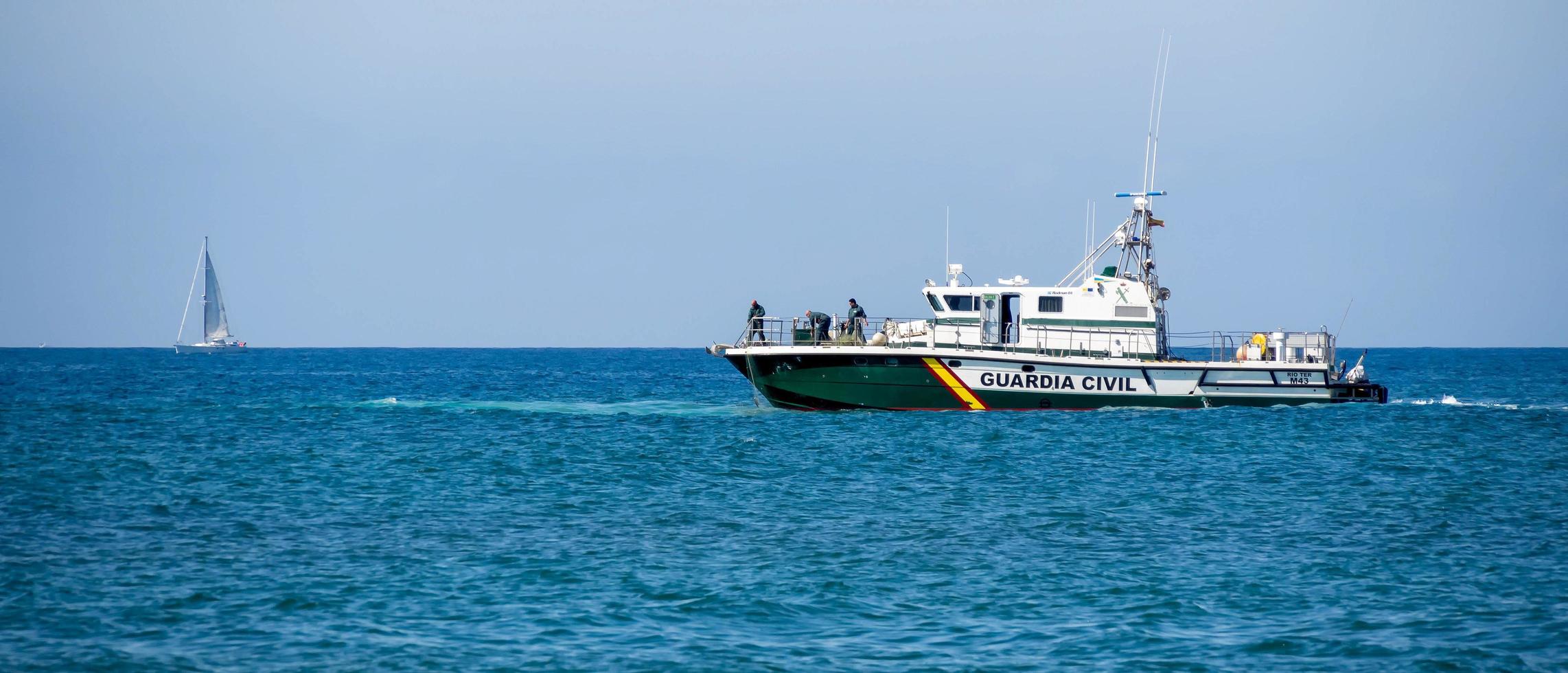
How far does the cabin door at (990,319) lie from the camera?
33812 millimetres

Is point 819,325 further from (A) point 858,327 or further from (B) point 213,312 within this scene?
(B) point 213,312

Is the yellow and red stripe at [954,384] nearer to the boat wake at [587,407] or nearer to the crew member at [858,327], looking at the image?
the crew member at [858,327]

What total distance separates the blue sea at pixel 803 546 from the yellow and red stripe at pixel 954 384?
0.90 metres

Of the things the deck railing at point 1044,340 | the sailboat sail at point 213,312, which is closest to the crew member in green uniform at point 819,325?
the deck railing at point 1044,340

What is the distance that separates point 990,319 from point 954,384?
7.59 ft

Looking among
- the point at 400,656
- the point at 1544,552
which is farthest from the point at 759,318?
the point at 400,656

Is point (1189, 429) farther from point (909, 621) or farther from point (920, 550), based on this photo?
point (909, 621)

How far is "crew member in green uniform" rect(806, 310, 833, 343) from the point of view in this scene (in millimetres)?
33031

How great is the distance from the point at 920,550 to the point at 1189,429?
16.2m

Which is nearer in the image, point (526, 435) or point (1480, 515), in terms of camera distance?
point (1480, 515)

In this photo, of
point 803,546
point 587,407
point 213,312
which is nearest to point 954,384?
point 587,407

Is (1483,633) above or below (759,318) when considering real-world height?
below

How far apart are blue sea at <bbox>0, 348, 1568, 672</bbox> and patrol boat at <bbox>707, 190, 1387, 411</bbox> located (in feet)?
3.45

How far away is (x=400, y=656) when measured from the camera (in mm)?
11141
